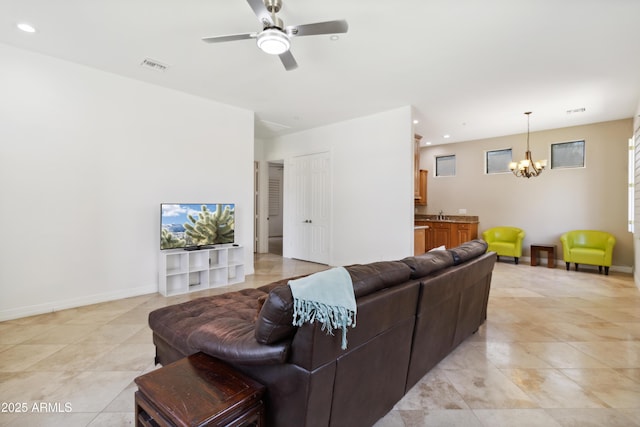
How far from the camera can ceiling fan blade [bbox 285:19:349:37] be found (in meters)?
2.21

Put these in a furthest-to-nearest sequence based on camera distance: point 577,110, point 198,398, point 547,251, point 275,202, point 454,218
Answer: point 275,202 → point 454,218 → point 547,251 → point 577,110 → point 198,398

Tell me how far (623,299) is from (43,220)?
7.32 m

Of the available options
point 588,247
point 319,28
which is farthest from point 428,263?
point 588,247

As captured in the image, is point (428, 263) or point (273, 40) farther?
point (273, 40)

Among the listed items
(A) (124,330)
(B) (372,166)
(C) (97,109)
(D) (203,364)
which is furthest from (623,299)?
(C) (97,109)

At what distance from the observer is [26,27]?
2816 mm

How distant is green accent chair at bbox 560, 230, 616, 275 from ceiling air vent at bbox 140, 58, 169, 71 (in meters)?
7.41

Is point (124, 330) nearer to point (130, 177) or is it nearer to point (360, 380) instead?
point (130, 177)

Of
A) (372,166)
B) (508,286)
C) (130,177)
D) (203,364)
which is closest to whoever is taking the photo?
(203,364)

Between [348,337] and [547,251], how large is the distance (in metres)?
6.55

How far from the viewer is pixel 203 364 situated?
1.45m

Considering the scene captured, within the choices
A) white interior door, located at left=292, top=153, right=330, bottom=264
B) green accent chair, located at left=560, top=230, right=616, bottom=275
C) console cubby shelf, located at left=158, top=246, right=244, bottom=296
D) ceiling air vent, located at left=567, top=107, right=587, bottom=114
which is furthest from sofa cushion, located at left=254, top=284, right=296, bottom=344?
green accent chair, located at left=560, top=230, right=616, bottom=275

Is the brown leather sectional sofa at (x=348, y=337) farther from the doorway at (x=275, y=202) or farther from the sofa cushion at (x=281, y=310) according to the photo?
the doorway at (x=275, y=202)

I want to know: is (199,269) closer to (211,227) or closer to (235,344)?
(211,227)
